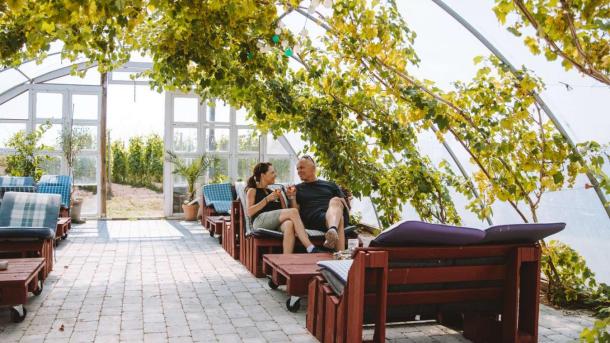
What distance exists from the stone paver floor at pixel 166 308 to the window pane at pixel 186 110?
5.64 metres

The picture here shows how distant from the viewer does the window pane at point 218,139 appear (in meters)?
13.0

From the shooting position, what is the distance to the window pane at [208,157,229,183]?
1272 cm

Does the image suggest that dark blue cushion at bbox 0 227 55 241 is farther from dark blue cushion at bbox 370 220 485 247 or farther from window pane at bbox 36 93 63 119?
window pane at bbox 36 93 63 119

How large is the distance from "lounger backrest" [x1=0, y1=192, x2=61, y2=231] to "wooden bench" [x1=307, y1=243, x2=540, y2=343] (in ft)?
12.0

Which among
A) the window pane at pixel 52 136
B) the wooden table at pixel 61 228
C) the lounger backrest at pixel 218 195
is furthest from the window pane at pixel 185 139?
the wooden table at pixel 61 228

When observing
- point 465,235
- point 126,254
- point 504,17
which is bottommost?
point 126,254

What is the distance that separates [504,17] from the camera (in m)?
3.04

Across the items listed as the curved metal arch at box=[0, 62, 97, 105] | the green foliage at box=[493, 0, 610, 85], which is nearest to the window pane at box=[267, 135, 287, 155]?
the curved metal arch at box=[0, 62, 97, 105]

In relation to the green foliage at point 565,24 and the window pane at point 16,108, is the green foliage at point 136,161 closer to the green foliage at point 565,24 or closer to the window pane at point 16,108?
the window pane at point 16,108

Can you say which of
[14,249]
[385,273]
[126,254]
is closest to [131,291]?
[14,249]

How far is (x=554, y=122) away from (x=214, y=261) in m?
4.30

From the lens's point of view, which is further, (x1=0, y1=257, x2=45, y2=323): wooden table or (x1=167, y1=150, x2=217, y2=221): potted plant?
(x1=167, y1=150, x2=217, y2=221): potted plant

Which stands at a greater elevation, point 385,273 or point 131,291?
point 385,273

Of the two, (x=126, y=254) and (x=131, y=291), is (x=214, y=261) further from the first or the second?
(x=131, y=291)
